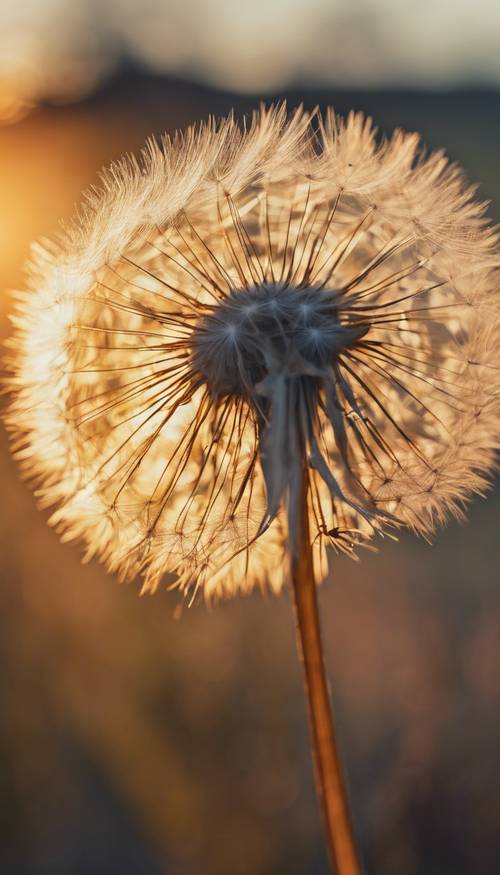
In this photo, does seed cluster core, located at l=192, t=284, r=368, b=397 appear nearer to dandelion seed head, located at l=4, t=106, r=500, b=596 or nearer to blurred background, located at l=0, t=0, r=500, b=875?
dandelion seed head, located at l=4, t=106, r=500, b=596

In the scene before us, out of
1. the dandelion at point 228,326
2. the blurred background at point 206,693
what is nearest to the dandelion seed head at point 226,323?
the dandelion at point 228,326

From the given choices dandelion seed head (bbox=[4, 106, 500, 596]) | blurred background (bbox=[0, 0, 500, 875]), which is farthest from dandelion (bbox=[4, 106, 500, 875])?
blurred background (bbox=[0, 0, 500, 875])

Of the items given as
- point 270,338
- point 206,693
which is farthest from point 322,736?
point 206,693

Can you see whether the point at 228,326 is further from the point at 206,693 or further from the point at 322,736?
the point at 206,693

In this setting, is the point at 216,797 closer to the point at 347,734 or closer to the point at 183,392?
the point at 347,734

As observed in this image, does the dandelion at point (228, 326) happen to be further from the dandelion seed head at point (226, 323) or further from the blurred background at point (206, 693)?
the blurred background at point (206, 693)
